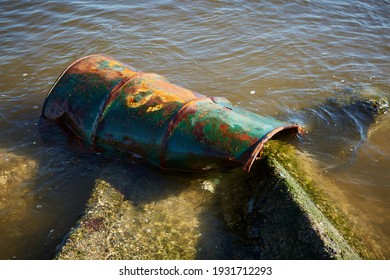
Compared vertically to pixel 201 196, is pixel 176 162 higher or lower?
higher

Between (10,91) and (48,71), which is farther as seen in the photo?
(48,71)

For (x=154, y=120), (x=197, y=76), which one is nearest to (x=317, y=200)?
(x=154, y=120)

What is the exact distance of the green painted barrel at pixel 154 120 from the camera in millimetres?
4055

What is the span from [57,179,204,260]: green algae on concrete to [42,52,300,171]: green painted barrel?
636 mm

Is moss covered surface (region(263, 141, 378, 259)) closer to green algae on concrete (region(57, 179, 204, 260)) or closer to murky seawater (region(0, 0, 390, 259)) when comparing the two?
murky seawater (region(0, 0, 390, 259))

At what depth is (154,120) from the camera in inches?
171

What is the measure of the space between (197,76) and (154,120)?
9.85 feet

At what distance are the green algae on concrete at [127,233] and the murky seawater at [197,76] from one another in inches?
7.3

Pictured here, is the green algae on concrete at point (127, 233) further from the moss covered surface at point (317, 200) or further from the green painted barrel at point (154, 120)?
the moss covered surface at point (317, 200)
